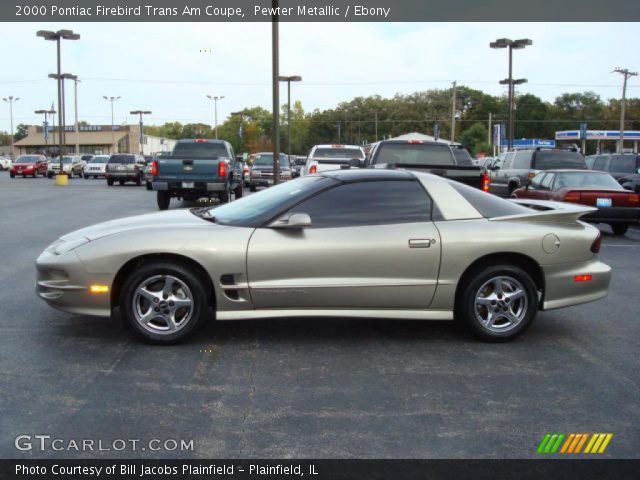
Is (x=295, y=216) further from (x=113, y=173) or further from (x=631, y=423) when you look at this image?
(x=113, y=173)

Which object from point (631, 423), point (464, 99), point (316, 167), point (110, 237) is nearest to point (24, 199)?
point (316, 167)

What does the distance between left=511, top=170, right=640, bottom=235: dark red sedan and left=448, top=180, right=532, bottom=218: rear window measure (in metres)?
7.69

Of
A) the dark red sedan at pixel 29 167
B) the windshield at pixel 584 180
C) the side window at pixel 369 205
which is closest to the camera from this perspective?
the side window at pixel 369 205

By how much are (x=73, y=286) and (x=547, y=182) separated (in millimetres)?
11218

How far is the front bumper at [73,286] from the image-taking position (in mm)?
5465

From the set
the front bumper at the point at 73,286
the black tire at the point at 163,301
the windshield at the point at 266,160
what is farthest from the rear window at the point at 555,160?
the front bumper at the point at 73,286

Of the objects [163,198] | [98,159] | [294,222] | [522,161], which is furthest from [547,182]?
[98,159]

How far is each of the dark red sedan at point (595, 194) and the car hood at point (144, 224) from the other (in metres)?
9.22

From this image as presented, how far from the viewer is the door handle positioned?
5676 mm

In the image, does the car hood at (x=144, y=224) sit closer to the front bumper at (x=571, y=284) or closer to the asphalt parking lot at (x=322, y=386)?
the asphalt parking lot at (x=322, y=386)

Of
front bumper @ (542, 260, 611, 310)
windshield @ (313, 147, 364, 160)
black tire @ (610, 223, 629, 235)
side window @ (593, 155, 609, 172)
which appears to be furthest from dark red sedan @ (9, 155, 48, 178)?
front bumper @ (542, 260, 611, 310)

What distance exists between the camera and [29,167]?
46.0 metres

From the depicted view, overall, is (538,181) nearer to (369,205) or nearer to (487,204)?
(487,204)

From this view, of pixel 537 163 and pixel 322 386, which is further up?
pixel 537 163
